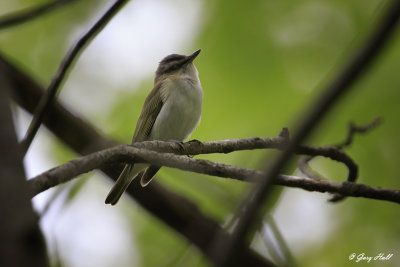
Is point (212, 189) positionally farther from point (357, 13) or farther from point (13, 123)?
point (357, 13)

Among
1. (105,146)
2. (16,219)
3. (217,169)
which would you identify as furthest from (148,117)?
(16,219)

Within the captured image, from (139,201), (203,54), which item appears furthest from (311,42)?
(139,201)

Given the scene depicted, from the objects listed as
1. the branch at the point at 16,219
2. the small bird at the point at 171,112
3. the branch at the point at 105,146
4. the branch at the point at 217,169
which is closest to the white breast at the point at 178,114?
the small bird at the point at 171,112

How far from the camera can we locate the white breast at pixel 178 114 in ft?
16.6

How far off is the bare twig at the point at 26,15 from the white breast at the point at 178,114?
7.67 ft

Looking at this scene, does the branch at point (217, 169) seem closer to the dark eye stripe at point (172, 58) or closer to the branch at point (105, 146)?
the branch at point (105, 146)

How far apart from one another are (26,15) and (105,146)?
1553 millimetres

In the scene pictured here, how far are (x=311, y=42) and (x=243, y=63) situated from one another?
1138mm

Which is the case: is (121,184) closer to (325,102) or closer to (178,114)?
(178,114)

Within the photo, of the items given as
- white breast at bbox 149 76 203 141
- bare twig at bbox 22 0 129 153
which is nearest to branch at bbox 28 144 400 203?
bare twig at bbox 22 0 129 153

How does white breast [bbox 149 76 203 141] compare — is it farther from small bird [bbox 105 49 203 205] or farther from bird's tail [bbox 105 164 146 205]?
bird's tail [bbox 105 164 146 205]

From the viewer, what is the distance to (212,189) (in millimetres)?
3098

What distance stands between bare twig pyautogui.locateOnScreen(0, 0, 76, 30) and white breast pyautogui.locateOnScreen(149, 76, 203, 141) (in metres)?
2.34

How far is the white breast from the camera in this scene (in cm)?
507
